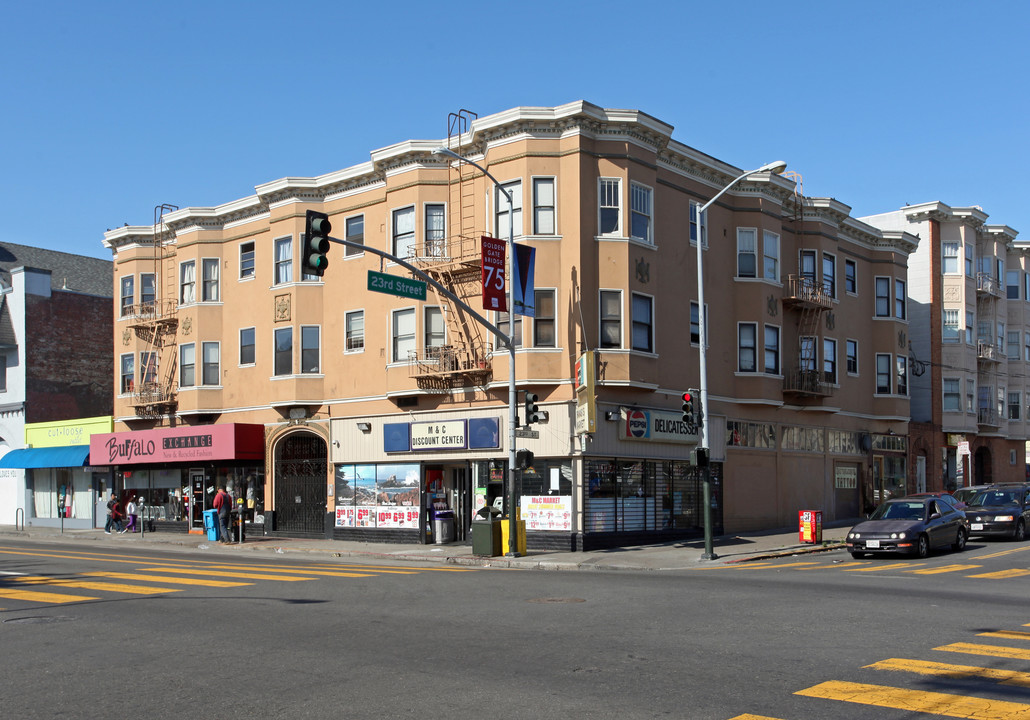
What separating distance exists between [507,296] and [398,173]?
6617 mm

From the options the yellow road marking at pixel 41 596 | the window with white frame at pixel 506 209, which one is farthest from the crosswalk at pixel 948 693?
the window with white frame at pixel 506 209

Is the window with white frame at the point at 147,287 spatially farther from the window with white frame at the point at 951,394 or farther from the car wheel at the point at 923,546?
the window with white frame at the point at 951,394

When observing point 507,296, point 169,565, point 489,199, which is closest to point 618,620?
point 169,565

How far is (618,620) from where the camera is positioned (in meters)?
13.1

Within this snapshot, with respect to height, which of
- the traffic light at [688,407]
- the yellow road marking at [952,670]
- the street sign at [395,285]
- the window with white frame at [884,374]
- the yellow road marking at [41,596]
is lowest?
the yellow road marking at [41,596]

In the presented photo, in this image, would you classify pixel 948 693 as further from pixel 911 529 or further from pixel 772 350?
pixel 772 350

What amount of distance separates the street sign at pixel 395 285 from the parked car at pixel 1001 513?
1730 cm

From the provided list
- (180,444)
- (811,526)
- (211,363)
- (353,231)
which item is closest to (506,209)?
(353,231)

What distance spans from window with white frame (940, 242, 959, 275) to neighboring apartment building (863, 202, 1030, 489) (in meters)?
0.05

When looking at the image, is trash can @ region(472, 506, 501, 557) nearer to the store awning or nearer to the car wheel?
the car wheel

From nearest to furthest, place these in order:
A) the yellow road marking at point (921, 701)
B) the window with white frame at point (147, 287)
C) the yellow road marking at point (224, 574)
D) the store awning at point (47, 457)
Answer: the yellow road marking at point (921, 701), the yellow road marking at point (224, 574), the window with white frame at point (147, 287), the store awning at point (47, 457)

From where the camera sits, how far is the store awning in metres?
42.4

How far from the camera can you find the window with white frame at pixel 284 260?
35.4 metres

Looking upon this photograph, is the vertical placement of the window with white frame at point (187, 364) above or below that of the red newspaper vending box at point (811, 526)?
above
